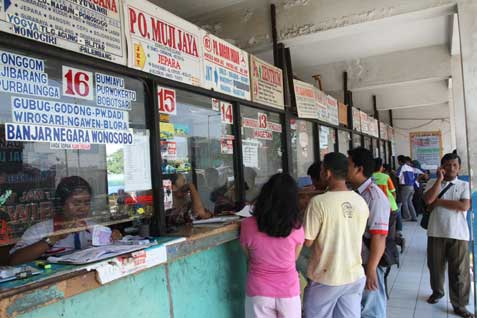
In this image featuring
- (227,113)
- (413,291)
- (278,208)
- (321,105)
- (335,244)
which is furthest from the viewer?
(321,105)

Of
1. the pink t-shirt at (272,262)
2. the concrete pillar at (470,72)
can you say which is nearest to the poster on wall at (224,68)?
the pink t-shirt at (272,262)

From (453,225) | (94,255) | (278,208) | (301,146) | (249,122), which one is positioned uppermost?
(249,122)

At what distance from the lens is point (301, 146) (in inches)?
206

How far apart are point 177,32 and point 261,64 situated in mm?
1387

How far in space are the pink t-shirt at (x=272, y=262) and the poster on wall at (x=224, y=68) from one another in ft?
4.37

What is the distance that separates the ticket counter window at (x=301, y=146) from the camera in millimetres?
4893

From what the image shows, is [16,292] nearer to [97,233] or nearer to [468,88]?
[97,233]

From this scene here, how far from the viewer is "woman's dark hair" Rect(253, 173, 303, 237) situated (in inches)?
86.3

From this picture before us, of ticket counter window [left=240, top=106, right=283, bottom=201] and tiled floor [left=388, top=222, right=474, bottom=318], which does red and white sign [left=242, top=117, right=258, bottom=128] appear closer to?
ticket counter window [left=240, top=106, right=283, bottom=201]

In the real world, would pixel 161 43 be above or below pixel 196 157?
above

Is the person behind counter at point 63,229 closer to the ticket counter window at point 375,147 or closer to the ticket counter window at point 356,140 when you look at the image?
the ticket counter window at point 356,140

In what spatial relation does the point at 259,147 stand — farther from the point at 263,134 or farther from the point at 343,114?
the point at 343,114

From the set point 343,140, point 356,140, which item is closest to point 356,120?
point 356,140

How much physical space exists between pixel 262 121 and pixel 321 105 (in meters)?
1.74
